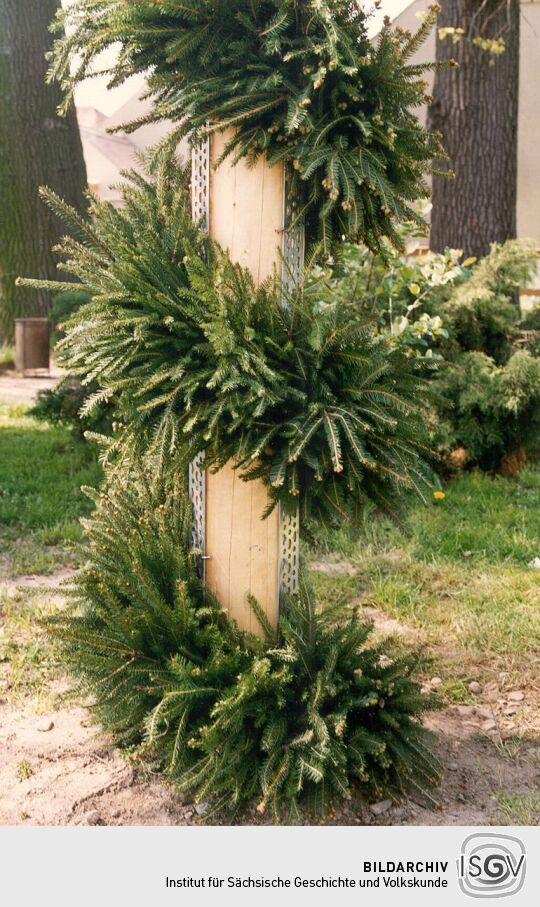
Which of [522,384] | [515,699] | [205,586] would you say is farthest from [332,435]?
[522,384]

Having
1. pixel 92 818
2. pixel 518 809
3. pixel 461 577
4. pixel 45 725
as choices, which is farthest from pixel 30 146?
pixel 518 809

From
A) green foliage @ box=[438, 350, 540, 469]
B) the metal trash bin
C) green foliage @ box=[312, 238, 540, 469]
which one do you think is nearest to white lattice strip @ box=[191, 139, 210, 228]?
green foliage @ box=[312, 238, 540, 469]

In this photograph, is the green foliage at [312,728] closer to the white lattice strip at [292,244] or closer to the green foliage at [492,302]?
the white lattice strip at [292,244]

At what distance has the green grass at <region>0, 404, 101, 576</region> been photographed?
533cm

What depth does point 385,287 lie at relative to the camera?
5.96 meters

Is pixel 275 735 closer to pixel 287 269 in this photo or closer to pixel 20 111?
pixel 287 269

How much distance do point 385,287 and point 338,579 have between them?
83.1 inches

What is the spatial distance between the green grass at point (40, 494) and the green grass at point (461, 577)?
164 cm

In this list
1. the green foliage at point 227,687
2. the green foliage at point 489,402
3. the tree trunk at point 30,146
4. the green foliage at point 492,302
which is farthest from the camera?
the tree trunk at point 30,146

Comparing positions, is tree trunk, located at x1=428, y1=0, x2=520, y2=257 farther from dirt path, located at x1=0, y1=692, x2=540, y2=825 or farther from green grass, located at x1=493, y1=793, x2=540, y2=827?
green grass, located at x1=493, y1=793, x2=540, y2=827
